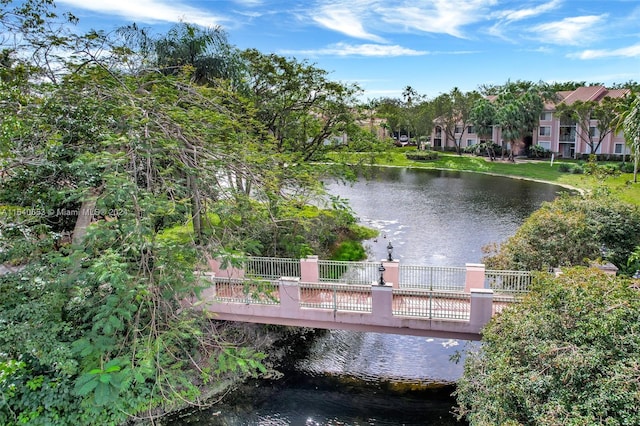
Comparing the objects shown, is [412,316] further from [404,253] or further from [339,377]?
[404,253]

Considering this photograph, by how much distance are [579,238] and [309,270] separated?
304 inches

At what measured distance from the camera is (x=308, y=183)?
11.5m

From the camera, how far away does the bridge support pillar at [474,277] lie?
1193 centimetres

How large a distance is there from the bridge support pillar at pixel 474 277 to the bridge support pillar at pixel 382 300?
223 cm

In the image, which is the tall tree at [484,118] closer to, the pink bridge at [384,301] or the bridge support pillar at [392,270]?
the pink bridge at [384,301]

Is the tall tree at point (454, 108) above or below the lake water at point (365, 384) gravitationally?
above

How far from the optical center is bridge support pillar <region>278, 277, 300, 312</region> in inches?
461

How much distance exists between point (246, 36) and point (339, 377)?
13268mm

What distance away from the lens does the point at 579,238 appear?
42.7 ft

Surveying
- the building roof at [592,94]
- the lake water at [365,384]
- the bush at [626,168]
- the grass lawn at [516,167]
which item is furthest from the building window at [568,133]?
the lake water at [365,384]

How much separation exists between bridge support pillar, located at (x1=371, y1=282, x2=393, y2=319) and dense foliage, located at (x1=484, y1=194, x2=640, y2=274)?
4.61 m

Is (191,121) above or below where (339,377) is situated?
above

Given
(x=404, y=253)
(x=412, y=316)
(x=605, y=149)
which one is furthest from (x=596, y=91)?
(x=412, y=316)

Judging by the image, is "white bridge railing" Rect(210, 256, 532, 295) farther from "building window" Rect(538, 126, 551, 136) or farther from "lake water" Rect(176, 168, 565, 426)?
"building window" Rect(538, 126, 551, 136)
